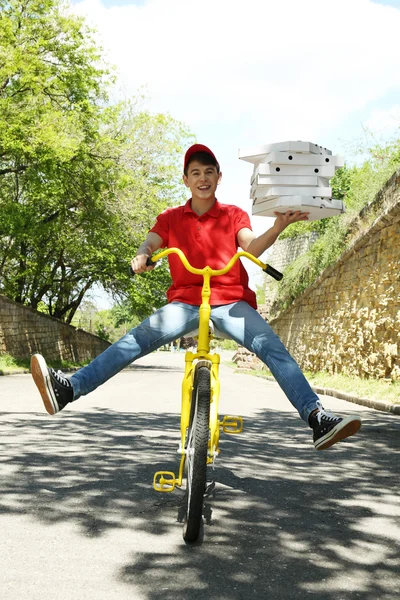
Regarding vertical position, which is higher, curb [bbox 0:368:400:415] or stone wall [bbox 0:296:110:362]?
stone wall [bbox 0:296:110:362]

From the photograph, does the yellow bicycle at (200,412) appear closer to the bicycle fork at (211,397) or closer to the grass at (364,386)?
the bicycle fork at (211,397)

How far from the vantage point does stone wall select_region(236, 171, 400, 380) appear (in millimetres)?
14094

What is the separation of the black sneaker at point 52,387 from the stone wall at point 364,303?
34.2ft

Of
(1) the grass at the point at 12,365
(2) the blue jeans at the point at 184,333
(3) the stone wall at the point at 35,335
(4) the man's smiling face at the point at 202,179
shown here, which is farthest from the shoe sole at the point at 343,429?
(3) the stone wall at the point at 35,335

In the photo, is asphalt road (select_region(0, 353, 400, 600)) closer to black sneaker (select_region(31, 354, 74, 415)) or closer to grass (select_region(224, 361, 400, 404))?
black sneaker (select_region(31, 354, 74, 415))

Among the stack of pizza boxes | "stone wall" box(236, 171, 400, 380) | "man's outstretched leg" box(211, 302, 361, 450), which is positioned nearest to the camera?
"man's outstretched leg" box(211, 302, 361, 450)

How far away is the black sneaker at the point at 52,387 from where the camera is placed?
413cm

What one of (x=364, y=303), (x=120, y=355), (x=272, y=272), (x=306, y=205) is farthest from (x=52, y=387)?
(x=364, y=303)

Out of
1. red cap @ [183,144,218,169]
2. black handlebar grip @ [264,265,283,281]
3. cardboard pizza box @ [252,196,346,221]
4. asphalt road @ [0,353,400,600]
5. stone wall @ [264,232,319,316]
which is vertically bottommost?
asphalt road @ [0,353,400,600]

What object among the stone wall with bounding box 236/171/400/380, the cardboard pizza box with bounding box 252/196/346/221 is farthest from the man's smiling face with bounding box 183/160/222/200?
the stone wall with bounding box 236/171/400/380

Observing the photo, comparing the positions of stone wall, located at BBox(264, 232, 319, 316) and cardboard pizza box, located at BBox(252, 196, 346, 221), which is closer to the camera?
cardboard pizza box, located at BBox(252, 196, 346, 221)

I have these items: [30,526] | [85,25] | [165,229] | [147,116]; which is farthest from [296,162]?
[147,116]

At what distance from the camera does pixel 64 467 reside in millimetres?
5355

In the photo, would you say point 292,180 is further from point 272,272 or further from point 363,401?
point 363,401
